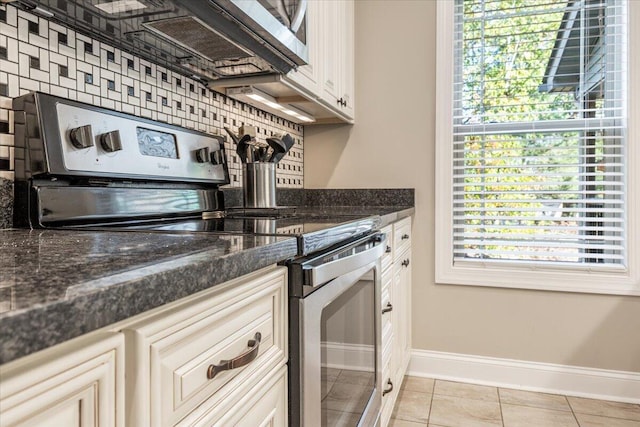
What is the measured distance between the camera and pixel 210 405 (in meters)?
0.59

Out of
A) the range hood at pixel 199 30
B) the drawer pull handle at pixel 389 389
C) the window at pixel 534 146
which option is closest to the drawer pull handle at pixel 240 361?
the range hood at pixel 199 30

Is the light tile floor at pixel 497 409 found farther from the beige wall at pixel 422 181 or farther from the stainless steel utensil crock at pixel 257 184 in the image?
the stainless steel utensil crock at pixel 257 184

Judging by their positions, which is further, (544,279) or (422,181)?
(422,181)

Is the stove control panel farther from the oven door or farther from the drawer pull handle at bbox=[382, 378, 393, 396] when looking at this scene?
the drawer pull handle at bbox=[382, 378, 393, 396]

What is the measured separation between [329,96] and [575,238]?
4.44 ft

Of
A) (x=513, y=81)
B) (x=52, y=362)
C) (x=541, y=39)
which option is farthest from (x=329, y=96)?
(x=52, y=362)

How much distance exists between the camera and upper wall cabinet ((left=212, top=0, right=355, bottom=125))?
171cm

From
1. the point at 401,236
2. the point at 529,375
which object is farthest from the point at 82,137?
the point at 529,375

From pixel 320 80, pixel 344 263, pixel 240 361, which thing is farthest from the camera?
pixel 320 80

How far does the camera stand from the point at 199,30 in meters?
1.18

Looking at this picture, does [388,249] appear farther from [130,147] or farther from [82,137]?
[82,137]

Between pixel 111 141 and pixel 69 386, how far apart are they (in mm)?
898

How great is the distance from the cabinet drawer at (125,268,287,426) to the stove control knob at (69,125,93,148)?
62 centimetres

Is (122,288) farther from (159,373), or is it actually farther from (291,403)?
(291,403)
